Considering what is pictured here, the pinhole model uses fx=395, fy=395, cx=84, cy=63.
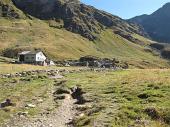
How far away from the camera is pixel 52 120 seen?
28516mm

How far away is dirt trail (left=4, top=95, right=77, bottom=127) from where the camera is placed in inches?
1072

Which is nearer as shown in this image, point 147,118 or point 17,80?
point 147,118

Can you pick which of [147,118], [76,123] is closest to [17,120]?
[76,123]

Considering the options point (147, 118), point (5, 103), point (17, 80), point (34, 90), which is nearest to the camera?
point (147, 118)

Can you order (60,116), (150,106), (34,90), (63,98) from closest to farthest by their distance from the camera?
1. (150,106)
2. (60,116)
3. (63,98)
4. (34,90)

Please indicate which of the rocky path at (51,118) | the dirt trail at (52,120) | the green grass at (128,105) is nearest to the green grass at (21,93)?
the rocky path at (51,118)

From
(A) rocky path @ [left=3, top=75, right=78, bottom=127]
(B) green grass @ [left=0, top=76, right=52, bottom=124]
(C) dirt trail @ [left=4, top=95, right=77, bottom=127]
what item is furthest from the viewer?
(B) green grass @ [left=0, top=76, right=52, bottom=124]

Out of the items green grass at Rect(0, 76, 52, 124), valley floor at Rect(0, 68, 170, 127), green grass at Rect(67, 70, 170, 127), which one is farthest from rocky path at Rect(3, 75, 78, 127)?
green grass at Rect(67, 70, 170, 127)

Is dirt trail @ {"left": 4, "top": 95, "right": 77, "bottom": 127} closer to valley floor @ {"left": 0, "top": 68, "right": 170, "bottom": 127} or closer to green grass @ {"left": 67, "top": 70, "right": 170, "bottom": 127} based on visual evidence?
valley floor @ {"left": 0, "top": 68, "right": 170, "bottom": 127}

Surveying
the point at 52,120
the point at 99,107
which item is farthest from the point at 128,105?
the point at 52,120

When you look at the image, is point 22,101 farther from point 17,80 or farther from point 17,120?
point 17,80

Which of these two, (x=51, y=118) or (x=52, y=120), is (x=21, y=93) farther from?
(x=52, y=120)

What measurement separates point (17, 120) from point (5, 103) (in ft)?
23.4

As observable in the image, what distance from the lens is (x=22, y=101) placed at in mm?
37188
